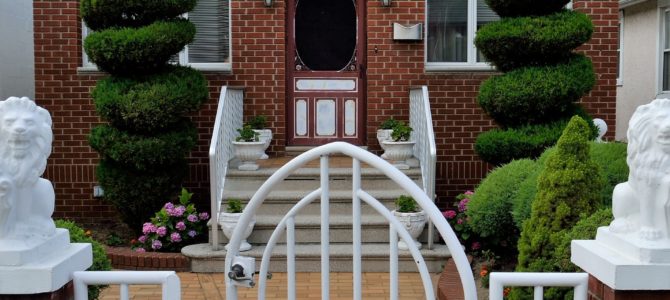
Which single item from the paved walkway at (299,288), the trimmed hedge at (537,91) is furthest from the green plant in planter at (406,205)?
the trimmed hedge at (537,91)

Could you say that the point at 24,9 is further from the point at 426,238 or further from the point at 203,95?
the point at 426,238

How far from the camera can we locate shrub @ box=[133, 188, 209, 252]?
751cm

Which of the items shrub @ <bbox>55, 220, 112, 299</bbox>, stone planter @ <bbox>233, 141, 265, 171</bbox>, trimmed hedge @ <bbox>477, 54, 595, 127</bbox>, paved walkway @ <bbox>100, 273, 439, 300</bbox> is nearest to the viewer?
shrub @ <bbox>55, 220, 112, 299</bbox>

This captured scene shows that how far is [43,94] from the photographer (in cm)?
916

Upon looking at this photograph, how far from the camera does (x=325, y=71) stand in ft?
31.1

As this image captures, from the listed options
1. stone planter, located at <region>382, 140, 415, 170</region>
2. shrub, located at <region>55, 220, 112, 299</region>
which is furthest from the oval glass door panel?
shrub, located at <region>55, 220, 112, 299</region>

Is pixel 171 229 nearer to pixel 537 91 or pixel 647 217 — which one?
pixel 537 91

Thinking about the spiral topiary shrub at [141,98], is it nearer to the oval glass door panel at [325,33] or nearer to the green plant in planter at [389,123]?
the oval glass door panel at [325,33]

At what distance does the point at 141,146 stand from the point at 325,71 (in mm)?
2822

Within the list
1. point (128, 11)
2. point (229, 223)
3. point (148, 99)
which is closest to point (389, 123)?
point (229, 223)

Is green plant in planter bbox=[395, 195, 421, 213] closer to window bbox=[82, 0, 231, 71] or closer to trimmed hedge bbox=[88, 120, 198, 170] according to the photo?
trimmed hedge bbox=[88, 120, 198, 170]

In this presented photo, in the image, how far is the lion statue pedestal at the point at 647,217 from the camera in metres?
2.79

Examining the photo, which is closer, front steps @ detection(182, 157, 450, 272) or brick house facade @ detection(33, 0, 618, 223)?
front steps @ detection(182, 157, 450, 272)

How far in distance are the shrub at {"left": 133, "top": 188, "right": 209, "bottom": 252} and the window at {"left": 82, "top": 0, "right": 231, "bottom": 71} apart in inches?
92.8
